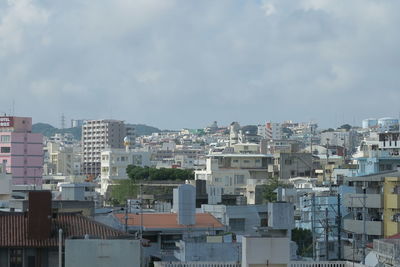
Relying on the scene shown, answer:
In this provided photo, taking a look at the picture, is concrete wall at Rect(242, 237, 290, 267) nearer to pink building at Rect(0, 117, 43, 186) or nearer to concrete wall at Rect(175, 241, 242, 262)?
concrete wall at Rect(175, 241, 242, 262)

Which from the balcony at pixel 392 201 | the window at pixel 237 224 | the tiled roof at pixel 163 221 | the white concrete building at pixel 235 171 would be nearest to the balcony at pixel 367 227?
the balcony at pixel 392 201

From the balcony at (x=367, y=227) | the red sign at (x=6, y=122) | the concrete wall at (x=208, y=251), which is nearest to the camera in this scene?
the concrete wall at (x=208, y=251)

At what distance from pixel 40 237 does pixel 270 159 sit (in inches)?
4733

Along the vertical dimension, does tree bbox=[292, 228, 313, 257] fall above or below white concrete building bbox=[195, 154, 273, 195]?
below

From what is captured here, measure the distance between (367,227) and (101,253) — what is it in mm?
28461

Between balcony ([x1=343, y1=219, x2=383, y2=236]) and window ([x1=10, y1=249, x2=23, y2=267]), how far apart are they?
2527 centimetres

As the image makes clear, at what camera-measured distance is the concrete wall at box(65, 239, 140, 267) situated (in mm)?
29344

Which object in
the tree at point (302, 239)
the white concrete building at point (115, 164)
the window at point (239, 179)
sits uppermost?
the white concrete building at point (115, 164)

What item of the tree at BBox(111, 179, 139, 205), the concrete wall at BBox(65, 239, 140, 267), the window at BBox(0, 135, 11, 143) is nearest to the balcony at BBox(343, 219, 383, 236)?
the concrete wall at BBox(65, 239, 140, 267)

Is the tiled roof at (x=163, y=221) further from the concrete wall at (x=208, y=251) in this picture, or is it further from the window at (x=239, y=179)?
the window at (x=239, y=179)

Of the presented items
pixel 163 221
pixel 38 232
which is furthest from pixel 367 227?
pixel 38 232

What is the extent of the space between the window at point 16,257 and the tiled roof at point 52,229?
0.19m

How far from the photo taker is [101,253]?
2962 centimetres

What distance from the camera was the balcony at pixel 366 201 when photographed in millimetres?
57013
